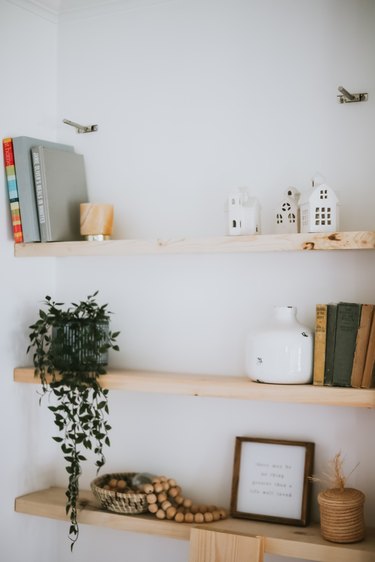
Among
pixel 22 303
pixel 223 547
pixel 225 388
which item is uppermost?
pixel 22 303

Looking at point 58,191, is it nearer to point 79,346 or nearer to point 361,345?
point 79,346

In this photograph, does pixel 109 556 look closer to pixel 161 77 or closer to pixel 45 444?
pixel 45 444

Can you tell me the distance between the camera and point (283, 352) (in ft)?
6.26

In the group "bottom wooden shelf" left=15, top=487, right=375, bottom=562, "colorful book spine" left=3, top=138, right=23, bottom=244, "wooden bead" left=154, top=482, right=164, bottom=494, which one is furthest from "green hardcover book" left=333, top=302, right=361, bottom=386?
"colorful book spine" left=3, top=138, right=23, bottom=244

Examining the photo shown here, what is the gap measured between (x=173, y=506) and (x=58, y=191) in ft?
3.54

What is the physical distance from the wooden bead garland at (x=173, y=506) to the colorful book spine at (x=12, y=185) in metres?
0.92

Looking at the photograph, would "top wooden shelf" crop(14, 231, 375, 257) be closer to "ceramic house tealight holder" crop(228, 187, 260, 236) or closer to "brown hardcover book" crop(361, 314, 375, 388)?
"ceramic house tealight holder" crop(228, 187, 260, 236)

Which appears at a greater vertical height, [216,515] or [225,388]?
[225,388]

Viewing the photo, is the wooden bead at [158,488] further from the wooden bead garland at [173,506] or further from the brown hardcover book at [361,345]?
the brown hardcover book at [361,345]

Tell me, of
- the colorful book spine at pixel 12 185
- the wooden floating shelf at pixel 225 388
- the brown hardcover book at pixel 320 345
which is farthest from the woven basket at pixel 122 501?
the colorful book spine at pixel 12 185

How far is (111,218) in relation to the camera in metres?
2.27

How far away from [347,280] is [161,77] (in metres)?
0.93

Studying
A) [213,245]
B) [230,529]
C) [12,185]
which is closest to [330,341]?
[213,245]

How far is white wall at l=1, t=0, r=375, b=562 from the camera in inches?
80.1
